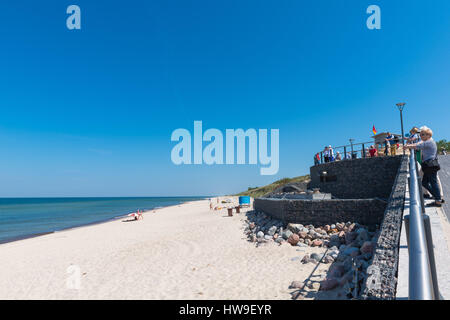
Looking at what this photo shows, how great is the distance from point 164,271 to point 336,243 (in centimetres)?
583

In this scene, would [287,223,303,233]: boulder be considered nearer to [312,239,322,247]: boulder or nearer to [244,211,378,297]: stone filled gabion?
[244,211,378,297]: stone filled gabion

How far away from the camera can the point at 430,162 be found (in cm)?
530

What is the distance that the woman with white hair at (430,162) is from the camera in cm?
529

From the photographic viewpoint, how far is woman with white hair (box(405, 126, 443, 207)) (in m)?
5.29

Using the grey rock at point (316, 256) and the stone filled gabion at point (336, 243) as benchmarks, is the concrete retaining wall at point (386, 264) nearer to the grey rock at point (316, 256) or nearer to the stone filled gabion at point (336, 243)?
the stone filled gabion at point (336, 243)

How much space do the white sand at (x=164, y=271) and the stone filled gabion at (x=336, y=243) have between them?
0.46 m

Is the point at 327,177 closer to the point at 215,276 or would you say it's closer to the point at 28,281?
the point at 215,276

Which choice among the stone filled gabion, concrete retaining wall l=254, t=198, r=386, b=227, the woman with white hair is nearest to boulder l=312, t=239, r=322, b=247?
the stone filled gabion

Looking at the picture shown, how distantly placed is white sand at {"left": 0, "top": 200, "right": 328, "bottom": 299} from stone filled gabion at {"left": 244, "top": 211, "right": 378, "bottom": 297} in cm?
46

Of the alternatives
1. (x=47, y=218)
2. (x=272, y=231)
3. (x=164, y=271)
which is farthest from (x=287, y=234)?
(x=47, y=218)

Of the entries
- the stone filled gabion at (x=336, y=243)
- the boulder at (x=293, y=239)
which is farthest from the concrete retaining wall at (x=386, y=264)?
the boulder at (x=293, y=239)

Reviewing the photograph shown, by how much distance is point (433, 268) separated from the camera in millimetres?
1974
